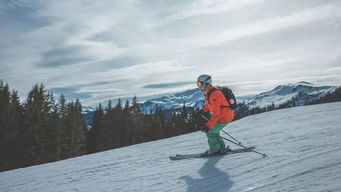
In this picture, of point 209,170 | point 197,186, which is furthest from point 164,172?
point 197,186

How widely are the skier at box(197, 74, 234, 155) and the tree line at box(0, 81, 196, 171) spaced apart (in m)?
43.8

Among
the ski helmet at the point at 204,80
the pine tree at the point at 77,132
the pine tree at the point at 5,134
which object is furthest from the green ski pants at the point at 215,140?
the pine tree at the point at 77,132

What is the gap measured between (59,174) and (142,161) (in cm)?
242

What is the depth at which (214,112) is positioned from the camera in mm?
8953

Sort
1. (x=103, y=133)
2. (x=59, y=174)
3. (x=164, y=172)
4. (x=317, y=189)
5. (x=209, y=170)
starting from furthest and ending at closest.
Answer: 1. (x=103, y=133)
2. (x=59, y=174)
3. (x=164, y=172)
4. (x=209, y=170)
5. (x=317, y=189)

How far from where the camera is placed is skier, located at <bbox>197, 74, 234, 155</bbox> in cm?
888

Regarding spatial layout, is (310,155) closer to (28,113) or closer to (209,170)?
(209,170)

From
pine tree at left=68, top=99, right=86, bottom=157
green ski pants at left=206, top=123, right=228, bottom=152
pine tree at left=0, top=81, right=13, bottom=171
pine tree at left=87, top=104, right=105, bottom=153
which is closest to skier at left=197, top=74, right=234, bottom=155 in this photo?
green ski pants at left=206, top=123, right=228, bottom=152

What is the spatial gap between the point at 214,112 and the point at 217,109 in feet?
0.39

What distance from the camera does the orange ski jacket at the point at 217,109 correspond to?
29.0ft

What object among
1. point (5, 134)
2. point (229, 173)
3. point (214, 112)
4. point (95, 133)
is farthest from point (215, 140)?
point (95, 133)

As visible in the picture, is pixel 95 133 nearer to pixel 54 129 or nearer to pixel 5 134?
pixel 54 129

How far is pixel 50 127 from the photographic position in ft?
174

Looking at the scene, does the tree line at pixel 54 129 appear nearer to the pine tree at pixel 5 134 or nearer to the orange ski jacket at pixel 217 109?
the pine tree at pixel 5 134
